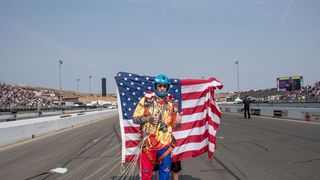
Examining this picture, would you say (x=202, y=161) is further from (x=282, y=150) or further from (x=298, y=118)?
(x=298, y=118)

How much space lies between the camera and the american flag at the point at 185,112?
5984 millimetres

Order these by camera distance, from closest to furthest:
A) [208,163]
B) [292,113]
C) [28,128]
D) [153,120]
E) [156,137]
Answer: [153,120] → [156,137] → [208,163] → [28,128] → [292,113]

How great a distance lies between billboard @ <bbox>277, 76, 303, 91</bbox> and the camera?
189 feet

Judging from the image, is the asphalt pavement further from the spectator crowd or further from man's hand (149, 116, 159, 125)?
the spectator crowd

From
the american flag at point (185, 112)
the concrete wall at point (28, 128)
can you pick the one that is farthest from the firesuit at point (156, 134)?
the concrete wall at point (28, 128)

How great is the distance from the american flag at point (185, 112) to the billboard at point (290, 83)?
5535 cm

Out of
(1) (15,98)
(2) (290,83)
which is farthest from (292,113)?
(1) (15,98)

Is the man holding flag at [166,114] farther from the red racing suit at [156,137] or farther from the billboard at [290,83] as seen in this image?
the billboard at [290,83]

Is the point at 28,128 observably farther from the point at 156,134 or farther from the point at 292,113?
the point at 292,113

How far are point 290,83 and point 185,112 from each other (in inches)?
2199

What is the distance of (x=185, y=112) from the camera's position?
636 cm

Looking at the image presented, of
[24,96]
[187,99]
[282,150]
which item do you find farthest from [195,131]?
[24,96]

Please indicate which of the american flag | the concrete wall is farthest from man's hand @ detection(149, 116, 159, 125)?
the concrete wall

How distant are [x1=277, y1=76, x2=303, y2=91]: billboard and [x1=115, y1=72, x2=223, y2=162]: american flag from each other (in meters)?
55.4
